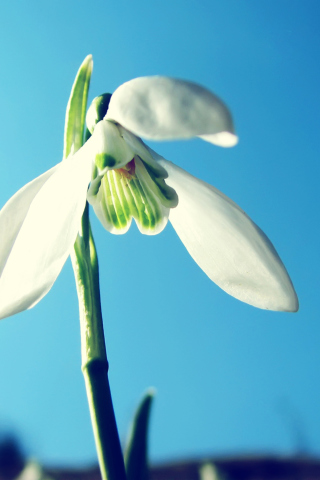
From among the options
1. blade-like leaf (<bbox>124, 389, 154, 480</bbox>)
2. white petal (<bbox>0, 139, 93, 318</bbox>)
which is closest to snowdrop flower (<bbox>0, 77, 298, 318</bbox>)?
white petal (<bbox>0, 139, 93, 318</bbox>)

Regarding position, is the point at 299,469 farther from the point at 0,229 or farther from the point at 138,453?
the point at 0,229

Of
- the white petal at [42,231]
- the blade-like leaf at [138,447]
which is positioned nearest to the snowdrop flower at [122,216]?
the white petal at [42,231]

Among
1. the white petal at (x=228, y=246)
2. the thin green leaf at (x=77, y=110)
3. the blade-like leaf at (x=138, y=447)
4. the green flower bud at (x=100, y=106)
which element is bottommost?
the blade-like leaf at (x=138, y=447)

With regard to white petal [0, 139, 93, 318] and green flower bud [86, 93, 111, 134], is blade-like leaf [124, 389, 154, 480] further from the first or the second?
green flower bud [86, 93, 111, 134]

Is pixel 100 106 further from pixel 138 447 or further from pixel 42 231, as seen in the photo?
pixel 138 447

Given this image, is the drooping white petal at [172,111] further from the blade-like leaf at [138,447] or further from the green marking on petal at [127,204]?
the blade-like leaf at [138,447]

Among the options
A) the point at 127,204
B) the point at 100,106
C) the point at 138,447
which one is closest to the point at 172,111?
the point at 100,106
